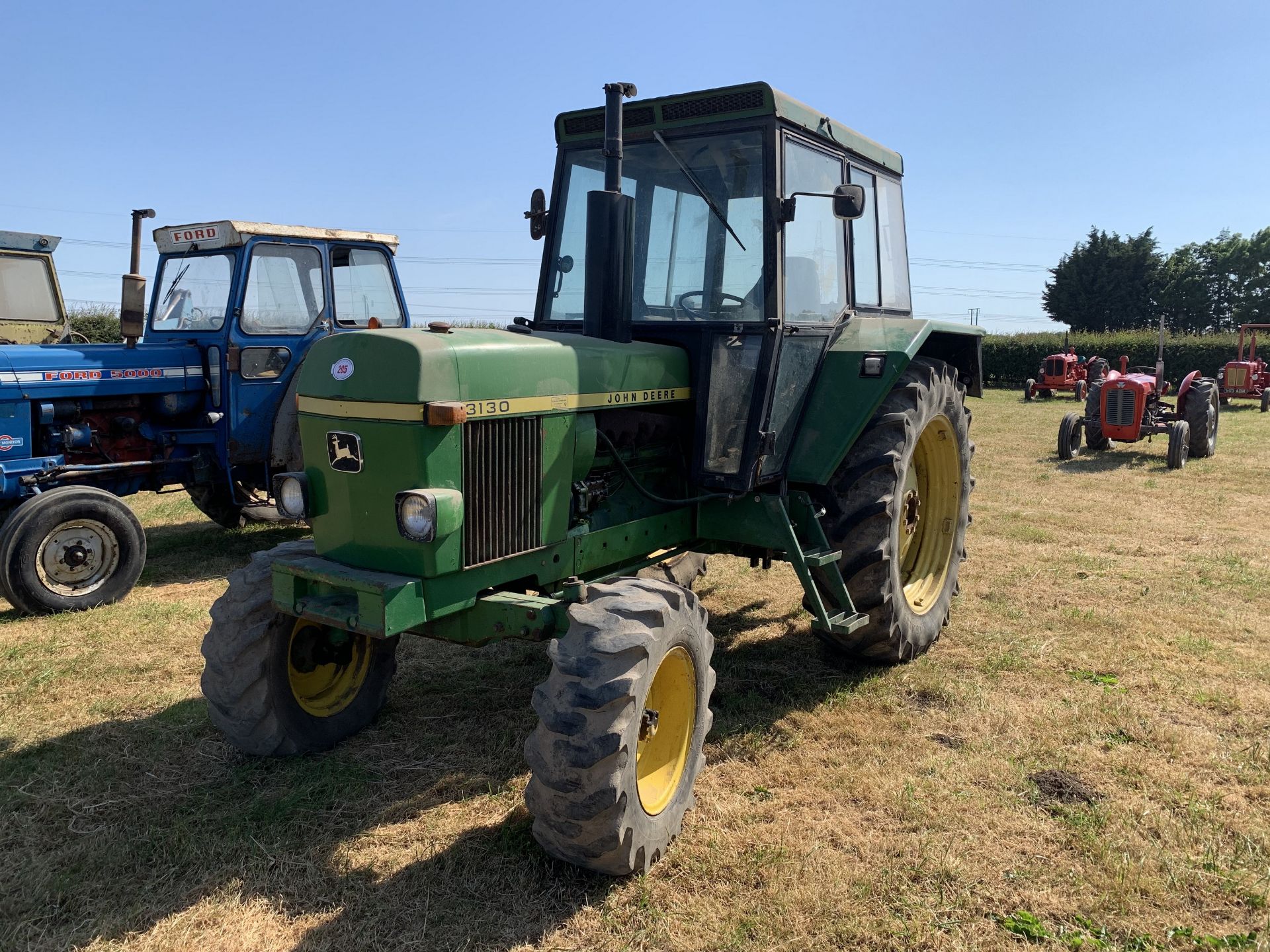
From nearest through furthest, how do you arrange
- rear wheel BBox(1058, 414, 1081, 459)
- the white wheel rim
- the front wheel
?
1. the front wheel
2. the white wheel rim
3. rear wheel BBox(1058, 414, 1081, 459)

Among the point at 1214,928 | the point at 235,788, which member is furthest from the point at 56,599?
the point at 1214,928

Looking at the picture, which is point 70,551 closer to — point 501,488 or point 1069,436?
point 501,488

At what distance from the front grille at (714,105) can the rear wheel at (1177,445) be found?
30.3ft

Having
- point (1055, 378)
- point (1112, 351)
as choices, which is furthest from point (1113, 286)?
point (1055, 378)

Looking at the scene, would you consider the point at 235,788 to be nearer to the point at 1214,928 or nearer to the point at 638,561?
the point at 638,561

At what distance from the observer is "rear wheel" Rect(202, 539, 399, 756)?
10.9 ft

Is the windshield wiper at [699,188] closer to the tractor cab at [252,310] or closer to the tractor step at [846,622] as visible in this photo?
the tractor step at [846,622]

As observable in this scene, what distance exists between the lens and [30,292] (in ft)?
27.9

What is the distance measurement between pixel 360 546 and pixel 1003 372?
29178mm

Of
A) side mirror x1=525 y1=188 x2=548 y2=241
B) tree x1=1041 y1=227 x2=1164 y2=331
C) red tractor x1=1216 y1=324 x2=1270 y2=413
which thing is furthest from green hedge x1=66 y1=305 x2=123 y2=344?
tree x1=1041 y1=227 x2=1164 y2=331

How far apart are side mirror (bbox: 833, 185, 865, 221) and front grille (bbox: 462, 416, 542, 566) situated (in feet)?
5.10

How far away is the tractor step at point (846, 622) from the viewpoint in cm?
395

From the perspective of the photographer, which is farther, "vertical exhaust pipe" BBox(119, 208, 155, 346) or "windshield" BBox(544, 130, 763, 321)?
"vertical exhaust pipe" BBox(119, 208, 155, 346)

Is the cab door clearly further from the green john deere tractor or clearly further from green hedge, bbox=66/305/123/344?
green hedge, bbox=66/305/123/344
